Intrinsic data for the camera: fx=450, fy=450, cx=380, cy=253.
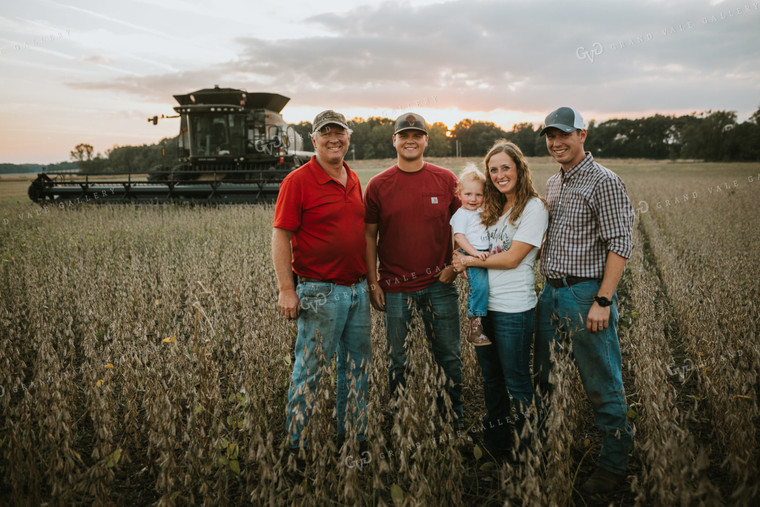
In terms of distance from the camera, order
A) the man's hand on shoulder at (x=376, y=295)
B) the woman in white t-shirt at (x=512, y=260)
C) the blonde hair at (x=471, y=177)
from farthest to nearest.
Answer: the man's hand on shoulder at (x=376, y=295), the blonde hair at (x=471, y=177), the woman in white t-shirt at (x=512, y=260)

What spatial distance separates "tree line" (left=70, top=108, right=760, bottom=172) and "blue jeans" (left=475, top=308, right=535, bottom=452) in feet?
106

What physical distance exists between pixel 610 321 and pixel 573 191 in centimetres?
84

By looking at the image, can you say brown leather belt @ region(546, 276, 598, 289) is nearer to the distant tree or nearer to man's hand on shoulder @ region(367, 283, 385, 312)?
man's hand on shoulder @ region(367, 283, 385, 312)

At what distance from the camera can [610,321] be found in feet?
9.11

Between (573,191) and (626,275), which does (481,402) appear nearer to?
(573,191)

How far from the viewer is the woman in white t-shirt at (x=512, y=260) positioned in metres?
2.89

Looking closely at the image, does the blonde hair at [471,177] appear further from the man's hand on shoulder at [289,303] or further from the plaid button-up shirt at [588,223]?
the man's hand on shoulder at [289,303]

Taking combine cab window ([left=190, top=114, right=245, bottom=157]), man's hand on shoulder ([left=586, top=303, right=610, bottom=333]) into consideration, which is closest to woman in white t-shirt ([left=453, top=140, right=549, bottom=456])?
man's hand on shoulder ([left=586, top=303, right=610, bottom=333])

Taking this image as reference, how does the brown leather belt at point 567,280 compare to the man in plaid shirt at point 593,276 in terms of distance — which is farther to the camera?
the brown leather belt at point 567,280

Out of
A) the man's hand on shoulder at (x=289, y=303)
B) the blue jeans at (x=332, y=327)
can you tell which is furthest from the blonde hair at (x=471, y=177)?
the man's hand on shoulder at (x=289, y=303)

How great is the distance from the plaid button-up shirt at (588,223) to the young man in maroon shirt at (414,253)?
0.78 meters

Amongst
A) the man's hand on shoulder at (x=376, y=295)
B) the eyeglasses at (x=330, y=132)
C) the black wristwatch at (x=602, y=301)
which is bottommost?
the man's hand on shoulder at (x=376, y=295)

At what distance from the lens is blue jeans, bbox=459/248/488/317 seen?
9.78ft

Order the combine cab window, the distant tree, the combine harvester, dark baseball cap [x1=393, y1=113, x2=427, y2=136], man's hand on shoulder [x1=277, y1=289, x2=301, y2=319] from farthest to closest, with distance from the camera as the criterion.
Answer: the distant tree, the combine cab window, the combine harvester, dark baseball cap [x1=393, y1=113, x2=427, y2=136], man's hand on shoulder [x1=277, y1=289, x2=301, y2=319]
